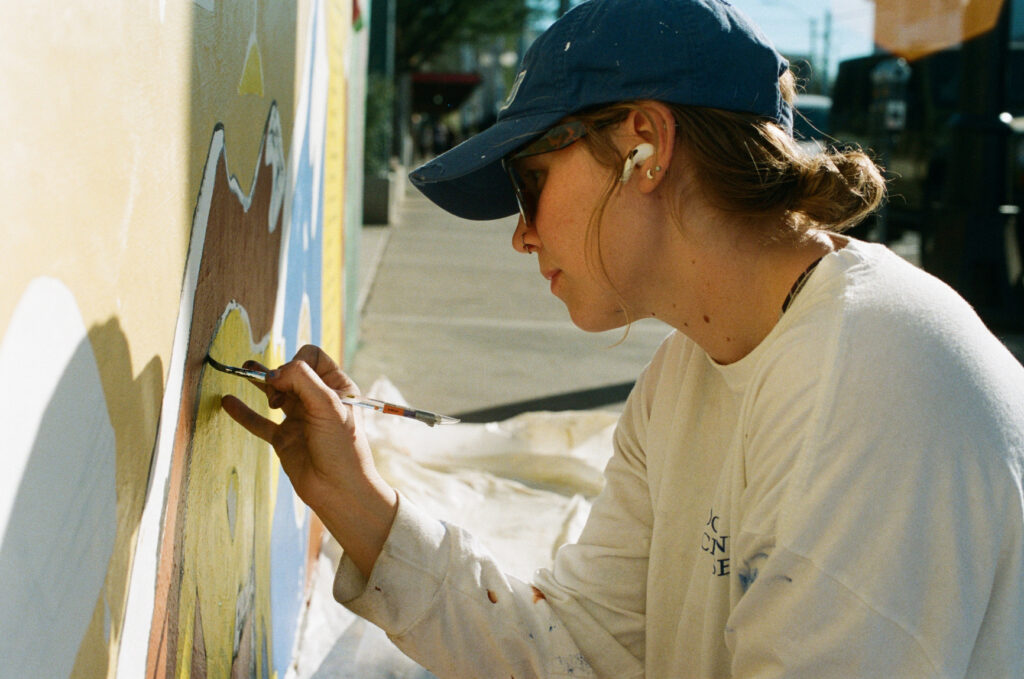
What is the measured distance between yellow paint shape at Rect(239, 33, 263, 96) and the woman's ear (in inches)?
24.4

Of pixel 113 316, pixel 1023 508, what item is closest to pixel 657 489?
pixel 1023 508

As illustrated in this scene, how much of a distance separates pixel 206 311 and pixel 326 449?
265 mm

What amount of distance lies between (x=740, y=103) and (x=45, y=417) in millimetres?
1003

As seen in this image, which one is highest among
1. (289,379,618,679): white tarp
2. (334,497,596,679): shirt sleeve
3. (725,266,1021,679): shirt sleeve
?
(725,266,1021,679): shirt sleeve

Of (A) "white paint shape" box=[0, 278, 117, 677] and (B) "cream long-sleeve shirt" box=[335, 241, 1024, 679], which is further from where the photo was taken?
(B) "cream long-sleeve shirt" box=[335, 241, 1024, 679]

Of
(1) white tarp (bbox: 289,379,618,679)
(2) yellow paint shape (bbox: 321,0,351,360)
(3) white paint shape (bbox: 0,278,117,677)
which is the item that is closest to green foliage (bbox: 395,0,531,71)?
(2) yellow paint shape (bbox: 321,0,351,360)

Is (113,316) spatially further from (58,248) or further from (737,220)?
(737,220)

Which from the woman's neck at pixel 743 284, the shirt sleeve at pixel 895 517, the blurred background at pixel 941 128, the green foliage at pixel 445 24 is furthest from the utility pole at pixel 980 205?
the green foliage at pixel 445 24

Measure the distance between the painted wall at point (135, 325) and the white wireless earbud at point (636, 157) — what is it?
0.57 meters

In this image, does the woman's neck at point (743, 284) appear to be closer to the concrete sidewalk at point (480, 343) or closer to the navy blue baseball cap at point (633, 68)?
the navy blue baseball cap at point (633, 68)

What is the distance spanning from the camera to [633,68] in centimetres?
144

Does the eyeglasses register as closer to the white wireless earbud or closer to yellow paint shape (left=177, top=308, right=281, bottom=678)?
the white wireless earbud

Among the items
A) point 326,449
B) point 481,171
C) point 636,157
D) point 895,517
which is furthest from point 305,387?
point 895,517

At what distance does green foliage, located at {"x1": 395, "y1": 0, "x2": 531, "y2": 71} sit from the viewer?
880 inches
